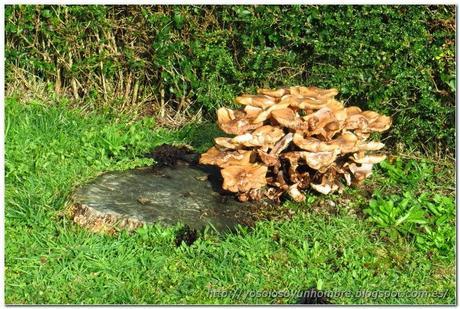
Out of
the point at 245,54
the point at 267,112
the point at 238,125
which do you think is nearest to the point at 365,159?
the point at 267,112

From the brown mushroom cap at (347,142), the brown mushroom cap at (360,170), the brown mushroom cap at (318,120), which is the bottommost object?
the brown mushroom cap at (360,170)

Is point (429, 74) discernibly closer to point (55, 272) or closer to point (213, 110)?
point (213, 110)

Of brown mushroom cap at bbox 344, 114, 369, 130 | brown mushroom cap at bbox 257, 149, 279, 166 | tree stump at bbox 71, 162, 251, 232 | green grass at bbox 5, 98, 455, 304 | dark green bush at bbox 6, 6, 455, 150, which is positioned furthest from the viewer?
dark green bush at bbox 6, 6, 455, 150

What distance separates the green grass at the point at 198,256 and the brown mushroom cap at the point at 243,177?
30cm

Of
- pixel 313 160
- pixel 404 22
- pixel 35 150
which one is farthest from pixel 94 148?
pixel 404 22

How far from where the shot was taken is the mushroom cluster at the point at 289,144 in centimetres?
523

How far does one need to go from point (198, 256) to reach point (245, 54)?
95.4 inches

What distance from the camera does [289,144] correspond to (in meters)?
5.44

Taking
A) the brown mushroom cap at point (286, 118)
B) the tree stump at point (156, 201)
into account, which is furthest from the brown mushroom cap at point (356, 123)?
the tree stump at point (156, 201)

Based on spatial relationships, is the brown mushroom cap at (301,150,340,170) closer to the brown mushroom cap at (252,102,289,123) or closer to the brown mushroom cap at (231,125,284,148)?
the brown mushroom cap at (231,125,284,148)

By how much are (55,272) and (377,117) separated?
7.97ft

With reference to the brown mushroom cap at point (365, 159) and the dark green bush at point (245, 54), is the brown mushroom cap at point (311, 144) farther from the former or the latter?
the dark green bush at point (245, 54)

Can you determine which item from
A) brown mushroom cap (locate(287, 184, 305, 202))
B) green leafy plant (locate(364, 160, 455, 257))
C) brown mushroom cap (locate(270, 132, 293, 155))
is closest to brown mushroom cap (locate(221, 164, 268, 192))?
brown mushroom cap (locate(270, 132, 293, 155))

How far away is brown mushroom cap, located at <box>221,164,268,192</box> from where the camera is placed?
17.4 ft
